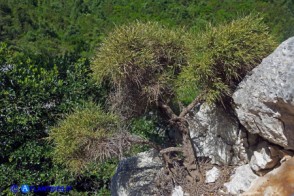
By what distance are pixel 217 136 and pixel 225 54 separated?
0.95 metres

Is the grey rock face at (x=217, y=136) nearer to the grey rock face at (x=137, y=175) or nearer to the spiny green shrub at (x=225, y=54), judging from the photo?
the spiny green shrub at (x=225, y=54)

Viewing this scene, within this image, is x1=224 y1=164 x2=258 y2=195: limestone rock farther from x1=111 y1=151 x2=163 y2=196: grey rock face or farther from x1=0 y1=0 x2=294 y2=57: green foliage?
x1=0 y1=0 x2=294 y2=57: green foliage

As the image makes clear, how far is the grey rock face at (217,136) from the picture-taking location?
412 cm

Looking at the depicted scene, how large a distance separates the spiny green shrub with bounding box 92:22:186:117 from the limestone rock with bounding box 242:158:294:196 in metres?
1.16

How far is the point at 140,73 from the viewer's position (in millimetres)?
3936

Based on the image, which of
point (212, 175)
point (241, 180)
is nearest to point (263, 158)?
point (241, 180)

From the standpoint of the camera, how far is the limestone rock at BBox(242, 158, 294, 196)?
11.2ft

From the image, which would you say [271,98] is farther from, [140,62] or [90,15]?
[90,15]

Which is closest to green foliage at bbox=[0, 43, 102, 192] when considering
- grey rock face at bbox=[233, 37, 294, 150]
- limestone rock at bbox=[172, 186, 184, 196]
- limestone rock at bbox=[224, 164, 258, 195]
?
limestone rock at bbox=[172, 186, 184, 196]

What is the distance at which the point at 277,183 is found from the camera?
349 cm

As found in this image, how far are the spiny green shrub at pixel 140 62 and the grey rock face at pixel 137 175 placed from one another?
2.73ft

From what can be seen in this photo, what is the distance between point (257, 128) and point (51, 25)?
40.7 feet

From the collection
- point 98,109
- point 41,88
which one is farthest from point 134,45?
point 41,88

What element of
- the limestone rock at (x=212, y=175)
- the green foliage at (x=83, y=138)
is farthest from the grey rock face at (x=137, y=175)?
the green foliage at (x=83, y=138)
